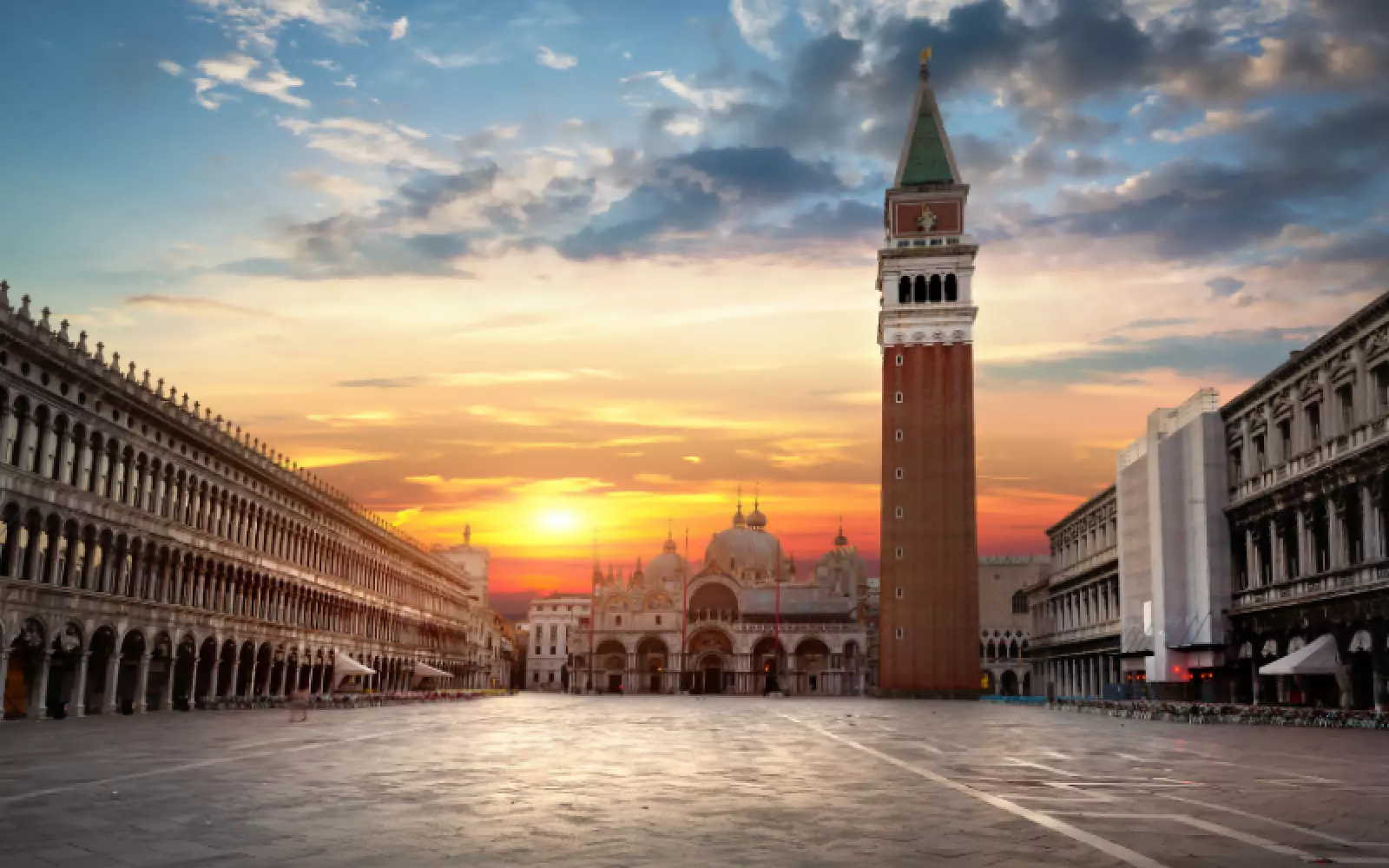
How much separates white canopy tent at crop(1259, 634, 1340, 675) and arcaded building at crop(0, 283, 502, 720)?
124 ft

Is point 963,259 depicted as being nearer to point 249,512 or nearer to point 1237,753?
point 249,512

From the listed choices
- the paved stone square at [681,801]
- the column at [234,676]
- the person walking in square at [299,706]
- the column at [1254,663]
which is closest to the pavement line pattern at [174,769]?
the paved stone square at [681,801]

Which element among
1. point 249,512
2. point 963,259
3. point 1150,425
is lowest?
point 249,512

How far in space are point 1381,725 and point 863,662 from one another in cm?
8769

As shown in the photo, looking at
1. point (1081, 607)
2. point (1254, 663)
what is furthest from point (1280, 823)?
point (1081, 607)

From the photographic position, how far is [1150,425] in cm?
6122

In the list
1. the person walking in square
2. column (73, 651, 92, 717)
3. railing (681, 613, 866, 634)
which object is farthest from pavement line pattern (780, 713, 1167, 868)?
railing (681, 613, 866, 634)

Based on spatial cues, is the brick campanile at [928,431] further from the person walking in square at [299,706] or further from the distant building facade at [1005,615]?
the person walking in square at [299,706]

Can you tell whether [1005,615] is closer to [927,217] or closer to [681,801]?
[927,217]

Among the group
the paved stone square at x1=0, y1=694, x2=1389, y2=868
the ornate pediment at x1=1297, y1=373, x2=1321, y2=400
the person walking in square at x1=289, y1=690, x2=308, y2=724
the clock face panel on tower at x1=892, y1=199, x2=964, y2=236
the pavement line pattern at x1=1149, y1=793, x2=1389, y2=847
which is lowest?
the person walking in square at x1=289, y1=690, x2=308, y2=724

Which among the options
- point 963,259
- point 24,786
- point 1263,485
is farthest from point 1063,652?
point 24,786

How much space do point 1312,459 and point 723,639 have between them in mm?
87419

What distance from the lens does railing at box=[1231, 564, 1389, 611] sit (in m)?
39.7

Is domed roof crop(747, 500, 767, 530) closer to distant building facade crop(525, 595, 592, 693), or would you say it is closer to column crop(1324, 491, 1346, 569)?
distant building facade crop(525, 595, 592, 693)
